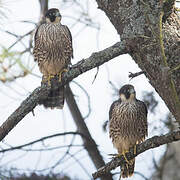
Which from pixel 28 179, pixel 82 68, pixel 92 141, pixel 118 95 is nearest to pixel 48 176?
pixel 28 179

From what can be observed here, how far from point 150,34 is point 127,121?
1328 mm

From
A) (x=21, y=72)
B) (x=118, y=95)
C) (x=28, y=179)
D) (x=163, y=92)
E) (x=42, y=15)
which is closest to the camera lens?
(x=163, y=92)

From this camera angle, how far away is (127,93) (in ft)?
13.1

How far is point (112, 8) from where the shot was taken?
297cm

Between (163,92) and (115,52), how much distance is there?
411 millimetres

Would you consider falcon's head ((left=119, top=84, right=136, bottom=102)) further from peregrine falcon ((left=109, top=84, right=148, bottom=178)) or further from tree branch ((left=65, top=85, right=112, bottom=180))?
tree branch ((left=65, top=85, right=112, bottom=180))

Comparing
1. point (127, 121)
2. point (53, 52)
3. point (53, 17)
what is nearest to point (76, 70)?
point (127, 121)

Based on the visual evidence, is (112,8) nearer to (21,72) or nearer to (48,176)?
(21,72)

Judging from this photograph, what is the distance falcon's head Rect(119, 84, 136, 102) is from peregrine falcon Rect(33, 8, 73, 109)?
25.8 inches

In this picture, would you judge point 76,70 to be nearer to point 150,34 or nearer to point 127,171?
point 150,34

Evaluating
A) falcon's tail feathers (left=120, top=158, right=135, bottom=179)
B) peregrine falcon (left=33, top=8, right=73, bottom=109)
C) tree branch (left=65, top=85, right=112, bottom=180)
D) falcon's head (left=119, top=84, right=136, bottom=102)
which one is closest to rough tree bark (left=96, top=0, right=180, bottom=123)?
falcon's head (left=119, top=84, right=136, bottom=102)

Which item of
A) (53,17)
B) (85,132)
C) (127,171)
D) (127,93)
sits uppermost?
(53,17)

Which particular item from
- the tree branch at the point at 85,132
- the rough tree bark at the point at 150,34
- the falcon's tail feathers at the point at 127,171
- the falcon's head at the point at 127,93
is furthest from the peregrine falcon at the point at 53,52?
the rough tree bark at the point at 150,34

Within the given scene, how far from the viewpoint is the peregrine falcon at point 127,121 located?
3.89 m
